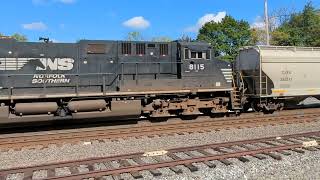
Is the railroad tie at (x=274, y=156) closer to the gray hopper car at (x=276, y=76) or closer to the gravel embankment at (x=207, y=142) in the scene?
the gravel embankment at (x=207, y=142)

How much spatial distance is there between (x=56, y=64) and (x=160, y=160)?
20.5 ft

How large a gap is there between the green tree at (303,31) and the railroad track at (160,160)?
30481 millimetres

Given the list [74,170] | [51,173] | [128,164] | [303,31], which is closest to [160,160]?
[128,164]

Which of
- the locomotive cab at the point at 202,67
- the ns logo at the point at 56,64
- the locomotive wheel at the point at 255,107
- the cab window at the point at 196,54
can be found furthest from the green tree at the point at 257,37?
the ns logo at the point at 56,64

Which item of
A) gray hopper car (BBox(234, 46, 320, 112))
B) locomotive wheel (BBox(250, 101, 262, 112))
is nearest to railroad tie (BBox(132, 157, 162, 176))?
gray hopper car (BBox(234, 46, 320, 112))

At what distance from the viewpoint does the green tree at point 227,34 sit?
129 feet

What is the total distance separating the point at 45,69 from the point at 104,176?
6621 millimetres

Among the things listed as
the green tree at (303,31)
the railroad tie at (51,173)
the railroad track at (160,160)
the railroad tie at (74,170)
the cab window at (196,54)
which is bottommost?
the railroad tie at (51,173)

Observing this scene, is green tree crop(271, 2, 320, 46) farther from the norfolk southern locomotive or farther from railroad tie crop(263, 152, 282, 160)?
railroad tie crop(263, 152, 282, 160)

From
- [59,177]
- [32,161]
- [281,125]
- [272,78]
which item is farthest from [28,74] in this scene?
[272,78]

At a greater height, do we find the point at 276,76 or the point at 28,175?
the point at 276,76

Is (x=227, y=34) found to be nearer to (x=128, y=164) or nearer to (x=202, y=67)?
(x=202, y=67)

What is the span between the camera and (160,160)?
7.07 meters

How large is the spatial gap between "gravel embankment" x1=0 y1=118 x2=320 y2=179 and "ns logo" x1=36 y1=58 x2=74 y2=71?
3423mm
